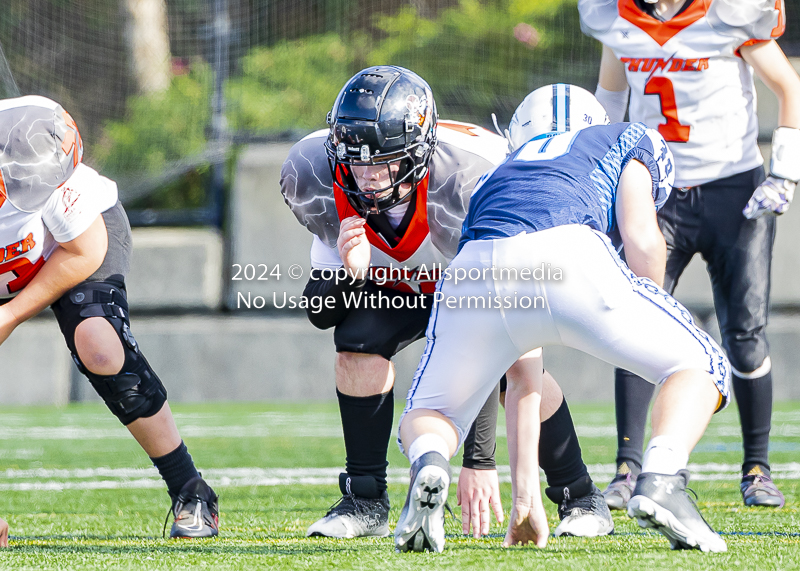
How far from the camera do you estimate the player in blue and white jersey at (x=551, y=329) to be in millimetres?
2184

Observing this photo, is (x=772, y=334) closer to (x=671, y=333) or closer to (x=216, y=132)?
(x=216, y=132)

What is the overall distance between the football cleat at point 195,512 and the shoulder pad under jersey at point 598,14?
1987 millimetres

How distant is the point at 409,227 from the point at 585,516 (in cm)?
85

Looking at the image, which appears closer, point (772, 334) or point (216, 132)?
point (772, 334)

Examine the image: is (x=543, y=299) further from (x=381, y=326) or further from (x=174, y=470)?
(x=174, y=470)

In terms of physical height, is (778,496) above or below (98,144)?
above

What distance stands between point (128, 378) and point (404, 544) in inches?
38.7

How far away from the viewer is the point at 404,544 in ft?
7.26

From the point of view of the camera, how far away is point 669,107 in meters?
3.54

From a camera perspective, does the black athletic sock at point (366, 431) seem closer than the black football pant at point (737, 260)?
Yes

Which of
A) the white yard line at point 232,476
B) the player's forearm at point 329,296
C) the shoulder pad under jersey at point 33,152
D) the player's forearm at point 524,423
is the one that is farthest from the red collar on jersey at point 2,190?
the white yard line at point 232,476

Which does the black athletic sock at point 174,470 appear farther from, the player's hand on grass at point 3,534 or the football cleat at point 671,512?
the football cleat at point 671,512

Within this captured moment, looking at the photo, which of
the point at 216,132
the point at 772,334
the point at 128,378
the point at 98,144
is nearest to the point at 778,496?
the point at 128,378

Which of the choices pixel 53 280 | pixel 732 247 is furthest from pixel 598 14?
pixel 53 280
